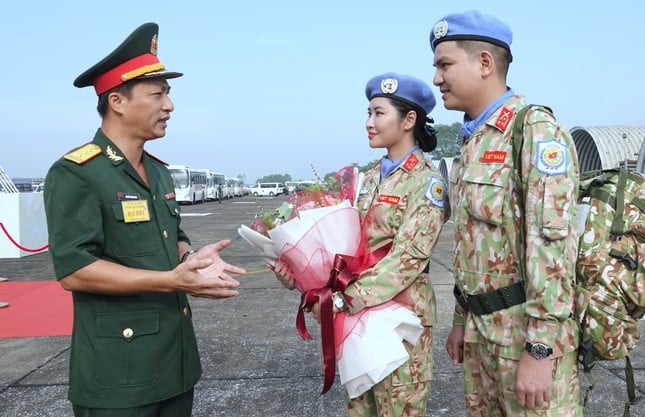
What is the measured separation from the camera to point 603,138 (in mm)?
18484

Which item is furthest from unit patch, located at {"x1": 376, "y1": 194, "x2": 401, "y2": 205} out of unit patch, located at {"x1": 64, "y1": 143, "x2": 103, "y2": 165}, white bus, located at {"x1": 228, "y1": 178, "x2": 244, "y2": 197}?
white bus, located at {"x1": 228, "y1": 178, "x2": 244, "y2": 197}

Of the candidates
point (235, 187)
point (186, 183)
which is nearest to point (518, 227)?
point (186, 183)

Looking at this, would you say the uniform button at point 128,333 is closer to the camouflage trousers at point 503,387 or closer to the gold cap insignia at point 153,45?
the gold cap insignia at point 153,45

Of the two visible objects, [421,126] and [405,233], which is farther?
[421,126]

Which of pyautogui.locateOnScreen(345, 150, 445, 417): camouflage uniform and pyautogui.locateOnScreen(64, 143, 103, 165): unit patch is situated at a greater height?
pyautogui.locateOnScreen(64, 143, 103, 165): unit patch

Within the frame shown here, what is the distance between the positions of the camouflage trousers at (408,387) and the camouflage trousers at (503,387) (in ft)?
0.66

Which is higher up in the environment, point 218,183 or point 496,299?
point 496,299

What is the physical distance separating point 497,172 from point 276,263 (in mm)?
1004

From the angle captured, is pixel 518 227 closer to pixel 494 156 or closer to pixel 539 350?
pixel 494 156

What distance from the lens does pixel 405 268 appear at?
2.11m

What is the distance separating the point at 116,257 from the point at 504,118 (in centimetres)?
150

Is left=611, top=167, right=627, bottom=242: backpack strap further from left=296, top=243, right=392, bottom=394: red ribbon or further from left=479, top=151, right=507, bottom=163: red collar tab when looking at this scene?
left=296, top=243, right=392, bottom=394: red ribbon

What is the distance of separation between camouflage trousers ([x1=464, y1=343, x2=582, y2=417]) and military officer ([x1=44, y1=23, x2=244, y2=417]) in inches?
39.6

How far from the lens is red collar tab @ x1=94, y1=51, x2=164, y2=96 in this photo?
1924mm
